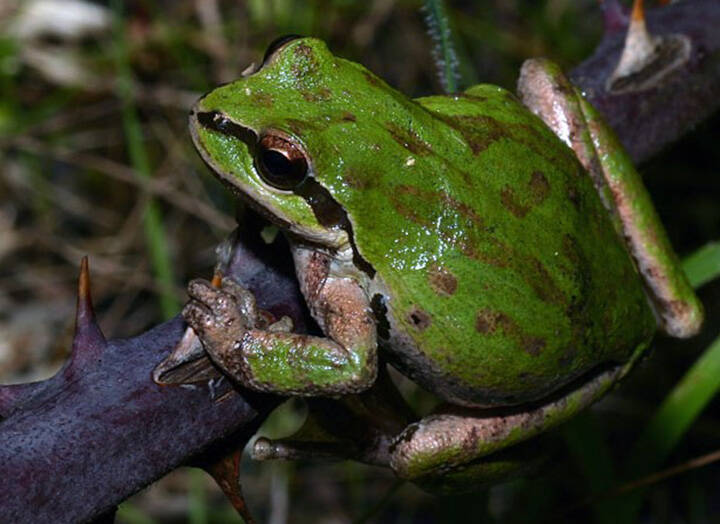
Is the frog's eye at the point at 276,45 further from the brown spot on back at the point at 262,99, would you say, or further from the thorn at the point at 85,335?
the thorn at the point at 85,335

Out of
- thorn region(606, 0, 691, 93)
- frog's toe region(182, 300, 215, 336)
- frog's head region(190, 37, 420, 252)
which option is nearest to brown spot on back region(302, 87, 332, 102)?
frog's head region(190, 37, 420, 252)

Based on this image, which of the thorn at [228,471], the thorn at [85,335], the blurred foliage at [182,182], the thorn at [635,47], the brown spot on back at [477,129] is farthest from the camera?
the blurred foliage at [182,182]

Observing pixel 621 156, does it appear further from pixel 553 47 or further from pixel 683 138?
pixel 553 47

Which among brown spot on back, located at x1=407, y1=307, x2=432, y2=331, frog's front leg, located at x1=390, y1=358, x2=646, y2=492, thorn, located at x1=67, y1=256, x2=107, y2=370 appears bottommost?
frog's front leg, located at x1=390, y1=358, x2=646, y2=492

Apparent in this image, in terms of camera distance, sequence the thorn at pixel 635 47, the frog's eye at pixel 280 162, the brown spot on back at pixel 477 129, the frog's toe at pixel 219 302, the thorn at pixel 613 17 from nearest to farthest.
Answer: the frog's toe at pixel 219 302 → the frog's eye at pixel 280 162 → the brown spot on back at pixel 477 129 → the thorn at pixel 635 47 → the thorn at pixel 613 17

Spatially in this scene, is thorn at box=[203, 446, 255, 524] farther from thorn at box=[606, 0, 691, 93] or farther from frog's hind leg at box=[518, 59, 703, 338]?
thorn at box=[606, 0, 691, 93]

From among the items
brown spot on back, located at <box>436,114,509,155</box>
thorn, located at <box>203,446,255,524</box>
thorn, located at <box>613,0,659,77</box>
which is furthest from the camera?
thorn, located at <box>613,0,659,77</box>

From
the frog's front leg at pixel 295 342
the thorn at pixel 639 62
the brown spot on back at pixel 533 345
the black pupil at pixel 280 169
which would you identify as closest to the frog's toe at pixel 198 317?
the frog's front leg at pixel 295 342
